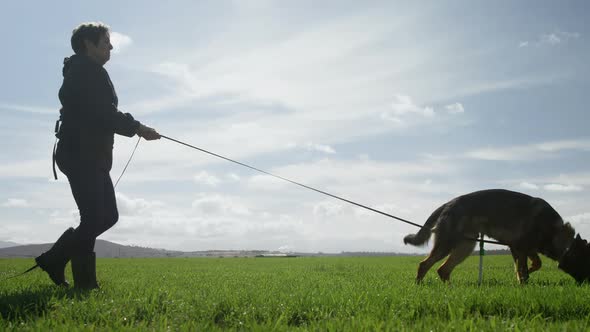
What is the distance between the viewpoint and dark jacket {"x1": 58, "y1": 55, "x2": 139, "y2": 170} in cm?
540

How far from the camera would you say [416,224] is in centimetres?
736

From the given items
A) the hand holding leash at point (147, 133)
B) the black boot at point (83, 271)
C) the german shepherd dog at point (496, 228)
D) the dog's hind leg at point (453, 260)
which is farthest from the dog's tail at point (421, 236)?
the black boot at point (83, 271)

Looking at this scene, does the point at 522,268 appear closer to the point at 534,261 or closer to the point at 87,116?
the point at 534,261

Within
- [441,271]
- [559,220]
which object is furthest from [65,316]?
[559,220]

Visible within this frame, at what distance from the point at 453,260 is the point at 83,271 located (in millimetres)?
5553

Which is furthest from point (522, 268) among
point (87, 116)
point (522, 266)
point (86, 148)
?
point (87, 116)

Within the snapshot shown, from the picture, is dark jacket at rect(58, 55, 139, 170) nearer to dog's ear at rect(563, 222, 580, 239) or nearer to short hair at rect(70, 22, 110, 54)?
short hair at rect(70, 22, 110, 54)

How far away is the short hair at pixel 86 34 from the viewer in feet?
18.6

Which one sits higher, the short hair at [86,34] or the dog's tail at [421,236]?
the short hair at [86,34]

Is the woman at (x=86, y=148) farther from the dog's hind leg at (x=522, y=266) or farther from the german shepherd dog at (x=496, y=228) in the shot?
the dog's hind leg at (x=522, y=266)

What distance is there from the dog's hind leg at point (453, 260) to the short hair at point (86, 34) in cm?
616

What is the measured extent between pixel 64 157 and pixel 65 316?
2.30 meters

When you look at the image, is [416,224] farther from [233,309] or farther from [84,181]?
[84,181]

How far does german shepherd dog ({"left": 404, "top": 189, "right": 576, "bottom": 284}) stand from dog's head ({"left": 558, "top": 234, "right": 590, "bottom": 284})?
93mm
